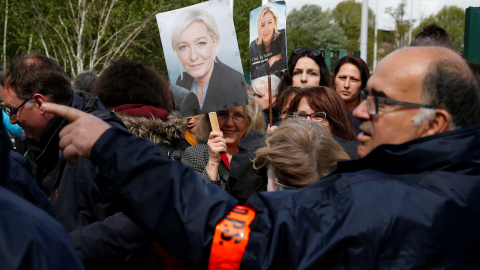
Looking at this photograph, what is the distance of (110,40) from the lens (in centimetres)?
1866

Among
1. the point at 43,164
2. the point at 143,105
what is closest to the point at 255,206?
the point at 43,164

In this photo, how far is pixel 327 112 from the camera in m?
3.81

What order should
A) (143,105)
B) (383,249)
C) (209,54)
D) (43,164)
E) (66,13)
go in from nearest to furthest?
1. (383,249)
2. (43,164)
3. (209,54)
4. (143,105)
5. (66,13)

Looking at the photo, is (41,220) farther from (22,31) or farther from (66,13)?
(22,31)

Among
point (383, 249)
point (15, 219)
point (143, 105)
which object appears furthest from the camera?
→ point (143, 105)

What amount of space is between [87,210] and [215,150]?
3.94 ft

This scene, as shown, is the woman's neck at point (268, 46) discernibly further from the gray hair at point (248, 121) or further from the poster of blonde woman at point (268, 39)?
the gray hair at point (248, 121)

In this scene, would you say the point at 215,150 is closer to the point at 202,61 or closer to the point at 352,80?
the point at 202,61

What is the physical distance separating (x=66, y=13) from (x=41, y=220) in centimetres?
1811

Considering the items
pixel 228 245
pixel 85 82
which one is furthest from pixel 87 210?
pixel 85 82

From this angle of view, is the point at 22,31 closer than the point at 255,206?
No

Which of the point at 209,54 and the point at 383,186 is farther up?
the point at 209,54

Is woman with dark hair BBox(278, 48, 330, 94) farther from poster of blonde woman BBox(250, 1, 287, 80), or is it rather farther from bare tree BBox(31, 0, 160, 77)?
bare tree BBox(31, 0, 160, 77)

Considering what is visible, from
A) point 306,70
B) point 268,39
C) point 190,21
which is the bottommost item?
point 306,70
